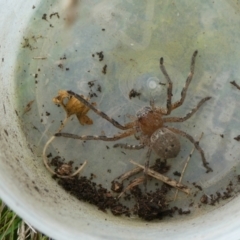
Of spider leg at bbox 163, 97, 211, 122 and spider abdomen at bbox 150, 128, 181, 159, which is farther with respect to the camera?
spider leg at bbox 163, 97, 211, 122

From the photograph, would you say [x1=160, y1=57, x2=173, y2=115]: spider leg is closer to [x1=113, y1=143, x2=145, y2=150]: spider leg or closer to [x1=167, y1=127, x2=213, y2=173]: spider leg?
[x1=167, y1=127, x2=213, y2=173]: spider leg

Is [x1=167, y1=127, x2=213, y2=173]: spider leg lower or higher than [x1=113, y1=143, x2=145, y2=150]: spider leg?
higher

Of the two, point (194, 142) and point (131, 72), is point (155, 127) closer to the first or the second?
point (194, 142)

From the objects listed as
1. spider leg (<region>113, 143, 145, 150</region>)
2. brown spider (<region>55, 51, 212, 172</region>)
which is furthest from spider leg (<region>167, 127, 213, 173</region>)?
spider leg (<region>113, 143, 145, 150</region>)

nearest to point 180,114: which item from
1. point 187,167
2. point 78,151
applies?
point 187,167

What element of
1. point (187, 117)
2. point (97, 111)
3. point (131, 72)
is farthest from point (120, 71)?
point (187, 117)

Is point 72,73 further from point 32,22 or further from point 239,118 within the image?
point 239,118

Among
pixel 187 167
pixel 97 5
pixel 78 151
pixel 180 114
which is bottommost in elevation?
pixel 78 151
